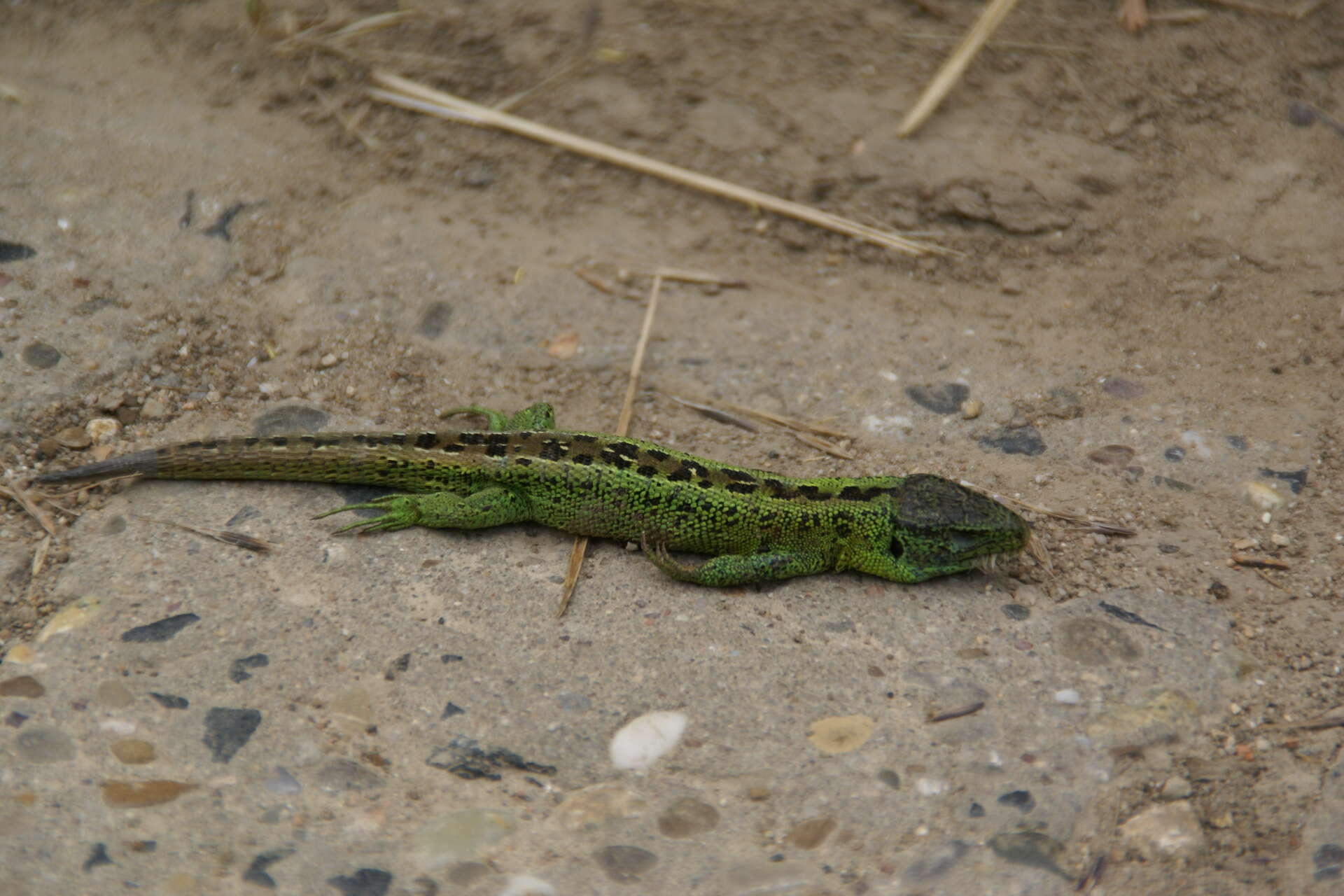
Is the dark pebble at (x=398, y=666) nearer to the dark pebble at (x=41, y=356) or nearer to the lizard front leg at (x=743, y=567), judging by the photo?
the lizard front leg at (x=743, y=567)

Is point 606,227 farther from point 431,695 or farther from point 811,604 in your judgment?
point 431,695

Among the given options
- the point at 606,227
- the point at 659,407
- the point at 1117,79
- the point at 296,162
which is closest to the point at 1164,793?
the point at 659,407

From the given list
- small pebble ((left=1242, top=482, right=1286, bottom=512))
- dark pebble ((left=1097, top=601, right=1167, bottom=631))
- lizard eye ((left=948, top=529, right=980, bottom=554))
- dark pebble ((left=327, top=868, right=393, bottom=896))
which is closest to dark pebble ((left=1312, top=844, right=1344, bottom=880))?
dark pebble ((left=1097, top=601, right=1167, bottom=631))

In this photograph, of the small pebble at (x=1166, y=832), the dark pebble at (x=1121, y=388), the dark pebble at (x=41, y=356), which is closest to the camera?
the small pebble at (x=1166, y=832)

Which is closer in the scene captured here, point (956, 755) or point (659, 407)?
point (956, 755)

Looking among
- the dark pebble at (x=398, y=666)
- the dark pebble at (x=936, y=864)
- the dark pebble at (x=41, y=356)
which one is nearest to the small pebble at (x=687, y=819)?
the dark pebble at (x=936, y=864)

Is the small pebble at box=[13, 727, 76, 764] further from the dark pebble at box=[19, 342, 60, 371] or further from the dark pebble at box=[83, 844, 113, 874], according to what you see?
the dark pebble at box=[19, 342, 60, 371]

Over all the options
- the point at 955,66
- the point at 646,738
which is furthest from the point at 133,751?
the point at 955,66
